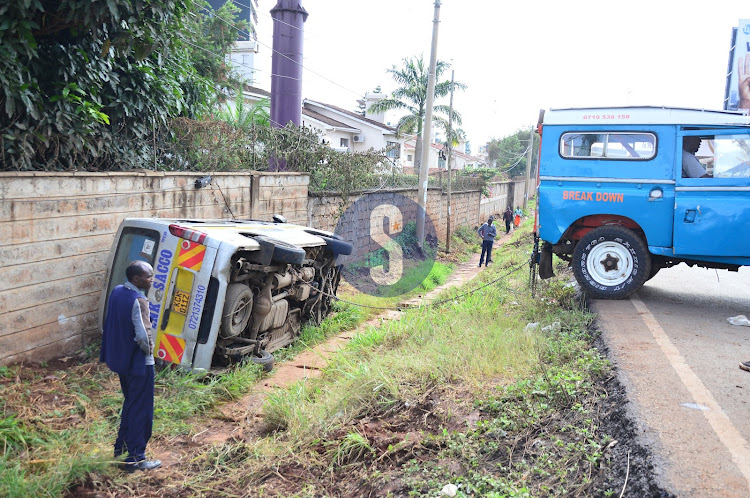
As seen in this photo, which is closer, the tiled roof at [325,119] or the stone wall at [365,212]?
the stone wall at [365,212]

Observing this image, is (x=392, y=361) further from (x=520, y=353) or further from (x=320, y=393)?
(x=520, y=353)

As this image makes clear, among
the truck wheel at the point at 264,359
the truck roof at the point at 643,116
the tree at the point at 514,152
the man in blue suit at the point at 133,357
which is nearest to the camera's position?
the man in blue suit at the point at 133,357

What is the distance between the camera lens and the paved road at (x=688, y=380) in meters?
3.37

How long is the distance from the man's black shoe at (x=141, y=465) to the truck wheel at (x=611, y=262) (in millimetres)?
5944

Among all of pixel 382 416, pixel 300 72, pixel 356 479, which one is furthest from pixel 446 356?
pixel 300 72

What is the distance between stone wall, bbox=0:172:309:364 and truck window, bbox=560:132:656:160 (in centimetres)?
564

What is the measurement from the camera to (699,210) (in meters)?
7.49

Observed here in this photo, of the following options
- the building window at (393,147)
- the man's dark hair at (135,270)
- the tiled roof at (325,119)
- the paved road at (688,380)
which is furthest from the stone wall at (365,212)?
the tiled roof at (325,119)

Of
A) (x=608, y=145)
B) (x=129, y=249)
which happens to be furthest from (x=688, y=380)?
(x=129, y=249)

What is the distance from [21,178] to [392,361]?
4227 mm

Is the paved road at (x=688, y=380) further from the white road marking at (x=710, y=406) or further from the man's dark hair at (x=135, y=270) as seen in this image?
the man's dark hair at (x=135, y=270)

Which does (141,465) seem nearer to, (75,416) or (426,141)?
(75,416)

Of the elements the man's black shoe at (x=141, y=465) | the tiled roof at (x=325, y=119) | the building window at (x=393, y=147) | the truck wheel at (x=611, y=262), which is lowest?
the man's black shoe at (x=141, y=465)

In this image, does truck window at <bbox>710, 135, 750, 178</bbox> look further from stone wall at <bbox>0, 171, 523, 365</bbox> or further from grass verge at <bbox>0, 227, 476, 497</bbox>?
stone wall at <bbox>0, 171, 523, 365</bbox>
